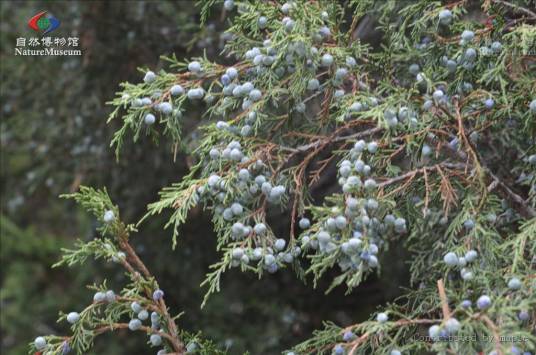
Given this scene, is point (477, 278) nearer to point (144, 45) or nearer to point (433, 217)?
point (433, 217)

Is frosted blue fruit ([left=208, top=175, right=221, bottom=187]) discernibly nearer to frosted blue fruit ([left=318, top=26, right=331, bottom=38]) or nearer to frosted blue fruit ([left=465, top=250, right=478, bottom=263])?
frosted blue fruit ([left=318, top=26, right=331, bottom=38])

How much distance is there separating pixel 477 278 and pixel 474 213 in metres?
0.20

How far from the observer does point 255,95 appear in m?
1.81

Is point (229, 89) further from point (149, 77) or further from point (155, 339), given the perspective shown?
point (155, 339)

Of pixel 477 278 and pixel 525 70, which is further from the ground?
pixel 525 70

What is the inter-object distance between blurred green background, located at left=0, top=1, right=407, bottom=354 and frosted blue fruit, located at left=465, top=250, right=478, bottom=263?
1.36 metres

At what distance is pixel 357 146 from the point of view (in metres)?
1.71

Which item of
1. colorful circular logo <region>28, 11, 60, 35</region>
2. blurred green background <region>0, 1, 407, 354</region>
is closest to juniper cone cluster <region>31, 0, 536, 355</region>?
blurred green background <region>0, 1, 407, 354</region>

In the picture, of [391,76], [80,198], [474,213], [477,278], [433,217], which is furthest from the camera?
[433,217]

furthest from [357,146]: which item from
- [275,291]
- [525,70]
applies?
[275,291]

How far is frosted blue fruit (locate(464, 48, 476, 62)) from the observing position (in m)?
1.82

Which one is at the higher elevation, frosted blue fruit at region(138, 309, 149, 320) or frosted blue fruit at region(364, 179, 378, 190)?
frosted blue fruit at region(364, 179, 378, 190)

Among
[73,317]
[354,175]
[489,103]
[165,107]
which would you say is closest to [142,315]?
[73,317]

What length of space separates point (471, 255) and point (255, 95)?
678 millimetres
